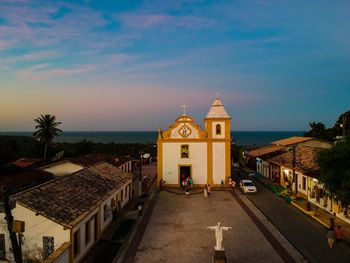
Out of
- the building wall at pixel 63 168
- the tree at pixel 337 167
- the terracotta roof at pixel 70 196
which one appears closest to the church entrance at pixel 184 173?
the building wall at pixel 63 168

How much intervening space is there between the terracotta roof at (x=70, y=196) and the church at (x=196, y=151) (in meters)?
10.4

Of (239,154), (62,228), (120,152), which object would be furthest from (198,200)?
(120,152)

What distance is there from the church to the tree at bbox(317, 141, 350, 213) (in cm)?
1670

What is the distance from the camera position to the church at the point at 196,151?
32.7 metres

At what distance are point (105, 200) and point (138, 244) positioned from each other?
150 inches

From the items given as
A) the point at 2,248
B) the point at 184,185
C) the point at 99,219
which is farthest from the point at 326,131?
the point at 2,248

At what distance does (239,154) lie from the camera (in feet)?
186

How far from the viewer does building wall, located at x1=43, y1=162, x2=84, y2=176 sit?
30.9m

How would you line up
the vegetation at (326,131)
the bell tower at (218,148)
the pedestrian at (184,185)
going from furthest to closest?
1. the vegetation at (326,131)
2. the bell tower at (218,148)
3. the pedestrian at (184,185)

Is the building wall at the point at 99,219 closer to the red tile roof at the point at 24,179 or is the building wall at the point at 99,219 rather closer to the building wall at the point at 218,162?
the red tile roof at the point at 24,179

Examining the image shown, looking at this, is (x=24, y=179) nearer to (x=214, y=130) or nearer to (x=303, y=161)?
(x=214, y=130)

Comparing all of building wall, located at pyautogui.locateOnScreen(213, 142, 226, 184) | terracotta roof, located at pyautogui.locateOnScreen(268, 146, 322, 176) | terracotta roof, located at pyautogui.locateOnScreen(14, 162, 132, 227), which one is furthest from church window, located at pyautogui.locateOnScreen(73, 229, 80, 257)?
building wall, located at pyautogui.locateOnScreen(213, 142, 226, 184)

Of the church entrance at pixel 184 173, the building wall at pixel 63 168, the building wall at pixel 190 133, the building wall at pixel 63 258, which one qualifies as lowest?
the building wall at pixel 63 258

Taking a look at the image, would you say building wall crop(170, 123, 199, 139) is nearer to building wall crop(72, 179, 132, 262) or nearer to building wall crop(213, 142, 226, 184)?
building wall crop(213, 142, 226, 184)
